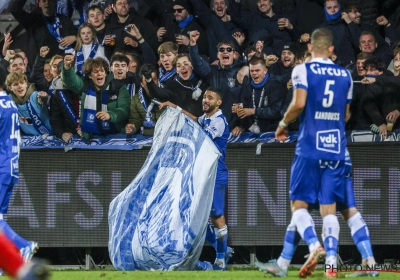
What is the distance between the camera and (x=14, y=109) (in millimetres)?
10906

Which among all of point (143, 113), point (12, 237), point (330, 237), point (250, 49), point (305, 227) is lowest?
point (12, 237)

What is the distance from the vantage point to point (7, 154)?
1080 cm

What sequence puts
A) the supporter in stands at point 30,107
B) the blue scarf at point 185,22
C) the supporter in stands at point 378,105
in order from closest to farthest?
the supporter in stands at point 378,105 → the supporter in stands at point 30,107 → the blue scarf at point 185,22

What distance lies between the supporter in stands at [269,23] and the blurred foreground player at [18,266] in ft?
30.1

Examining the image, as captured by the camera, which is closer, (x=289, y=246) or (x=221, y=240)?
(x=289, y=246)

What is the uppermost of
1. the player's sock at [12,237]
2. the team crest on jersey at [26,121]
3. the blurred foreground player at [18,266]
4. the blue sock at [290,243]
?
the blurred foreground player at [18,266]

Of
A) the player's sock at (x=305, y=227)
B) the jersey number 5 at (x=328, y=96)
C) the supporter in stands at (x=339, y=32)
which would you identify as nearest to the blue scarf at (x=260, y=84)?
the supporter in stands at (x=339, y=32)

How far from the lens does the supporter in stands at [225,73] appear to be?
1396cm

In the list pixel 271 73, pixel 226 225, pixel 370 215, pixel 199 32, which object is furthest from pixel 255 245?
pixel 199 32

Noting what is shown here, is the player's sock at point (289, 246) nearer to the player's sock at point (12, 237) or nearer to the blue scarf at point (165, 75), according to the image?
the player's sock at point (12, 237)

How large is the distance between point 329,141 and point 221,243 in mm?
3967

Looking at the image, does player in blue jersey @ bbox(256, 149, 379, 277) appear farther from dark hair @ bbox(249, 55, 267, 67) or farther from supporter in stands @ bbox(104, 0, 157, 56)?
supporter in stands @ bbox(104, 0, 157, 56)

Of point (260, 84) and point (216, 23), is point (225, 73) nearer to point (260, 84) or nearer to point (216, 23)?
point (260, 84)

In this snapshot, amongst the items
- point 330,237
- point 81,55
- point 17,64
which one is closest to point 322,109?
point 330,237
